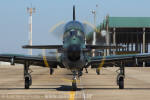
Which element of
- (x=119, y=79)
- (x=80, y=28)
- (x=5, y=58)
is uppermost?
(x=80, y=28)

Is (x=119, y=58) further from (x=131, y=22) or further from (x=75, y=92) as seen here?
(x=131, y=22)

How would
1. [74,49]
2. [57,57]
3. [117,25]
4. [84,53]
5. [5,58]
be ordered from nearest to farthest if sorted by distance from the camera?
1. [74,49]
2. [84,53]
3. [57,57]
4. [5,58]
5. [117,25]

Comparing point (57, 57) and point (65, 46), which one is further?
point (57, 57)

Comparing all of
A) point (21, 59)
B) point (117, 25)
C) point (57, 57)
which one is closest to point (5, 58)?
point (21, 59)

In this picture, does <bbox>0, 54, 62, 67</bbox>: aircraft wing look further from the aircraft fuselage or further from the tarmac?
the aircraft fuselage

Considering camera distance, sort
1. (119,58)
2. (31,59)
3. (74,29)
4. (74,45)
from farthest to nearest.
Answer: (119,58)
(31,59)
(74,29)
(74,45)

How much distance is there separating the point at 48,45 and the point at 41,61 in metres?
2.25

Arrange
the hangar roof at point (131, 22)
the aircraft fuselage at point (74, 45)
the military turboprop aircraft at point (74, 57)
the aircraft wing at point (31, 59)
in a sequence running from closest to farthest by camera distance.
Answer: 1. the aircraft fuselage at point (74, 45)
2. the military turboprop aircraft at point (74, 57)
3. the aircraft wing at point (31, 59)
4. the hangar roof at point (131, 22)

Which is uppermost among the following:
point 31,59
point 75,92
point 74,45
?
point 74,45

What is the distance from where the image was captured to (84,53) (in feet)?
62.5

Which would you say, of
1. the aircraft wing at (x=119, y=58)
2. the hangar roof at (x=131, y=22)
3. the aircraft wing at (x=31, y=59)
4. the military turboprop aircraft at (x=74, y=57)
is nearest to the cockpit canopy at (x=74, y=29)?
the military turboprop aircraft at (x=74, y=57)

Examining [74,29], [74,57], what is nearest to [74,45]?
[74,57]

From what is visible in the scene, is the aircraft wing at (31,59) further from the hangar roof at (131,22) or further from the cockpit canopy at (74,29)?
the hangar roof at (131,22)

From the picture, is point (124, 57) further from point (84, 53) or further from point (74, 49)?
point (74, 49)
